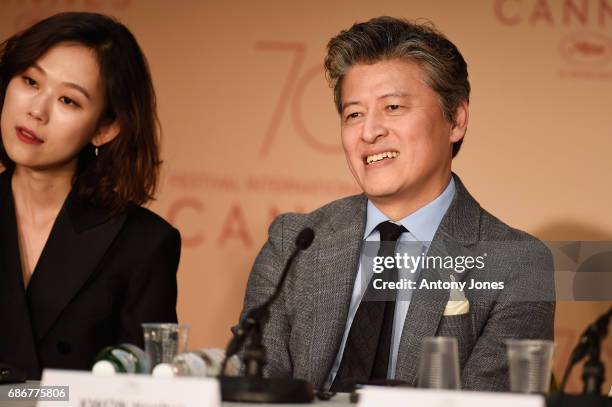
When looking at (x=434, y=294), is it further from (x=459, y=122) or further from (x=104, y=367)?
(x=104, y=367)

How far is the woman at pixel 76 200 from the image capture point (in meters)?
2.39

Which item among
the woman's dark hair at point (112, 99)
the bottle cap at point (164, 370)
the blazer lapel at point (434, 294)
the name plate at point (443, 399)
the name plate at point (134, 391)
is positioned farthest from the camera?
the woman's dark hair at point (112, 99)

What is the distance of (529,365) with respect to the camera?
142 centimetres

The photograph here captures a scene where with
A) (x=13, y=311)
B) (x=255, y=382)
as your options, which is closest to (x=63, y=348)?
(x=13, y=311)

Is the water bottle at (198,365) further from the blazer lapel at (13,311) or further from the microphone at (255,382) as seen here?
the blazer lapel at (13,311)

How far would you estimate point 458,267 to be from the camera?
232 centimetres

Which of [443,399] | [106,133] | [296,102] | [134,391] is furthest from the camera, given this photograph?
[296,102]

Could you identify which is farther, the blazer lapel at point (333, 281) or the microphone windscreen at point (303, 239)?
the blazer lapel at point (333, 281)

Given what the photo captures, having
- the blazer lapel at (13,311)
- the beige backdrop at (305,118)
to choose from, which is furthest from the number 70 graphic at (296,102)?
the blazer lapel at (13,311)

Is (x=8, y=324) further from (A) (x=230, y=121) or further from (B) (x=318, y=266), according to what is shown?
(A) (x=230, y=121)

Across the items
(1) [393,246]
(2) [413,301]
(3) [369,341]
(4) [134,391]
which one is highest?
(1) [393,246]

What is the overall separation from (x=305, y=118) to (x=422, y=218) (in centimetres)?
140

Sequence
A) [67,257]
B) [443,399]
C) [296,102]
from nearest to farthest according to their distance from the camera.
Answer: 1. [443,399]
2. [67,257]
3. [296,102]

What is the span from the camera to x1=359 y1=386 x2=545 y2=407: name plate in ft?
3.70
